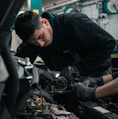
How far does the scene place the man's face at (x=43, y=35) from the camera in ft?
7.38

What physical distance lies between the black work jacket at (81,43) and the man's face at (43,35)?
0.32 feet

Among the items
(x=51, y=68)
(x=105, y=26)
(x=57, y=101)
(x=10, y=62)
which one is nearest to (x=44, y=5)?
(x=105, y=26)

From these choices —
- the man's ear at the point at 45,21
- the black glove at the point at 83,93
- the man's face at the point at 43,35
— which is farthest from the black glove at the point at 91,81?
the man's ear at the point at 45,21

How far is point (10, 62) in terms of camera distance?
788mm

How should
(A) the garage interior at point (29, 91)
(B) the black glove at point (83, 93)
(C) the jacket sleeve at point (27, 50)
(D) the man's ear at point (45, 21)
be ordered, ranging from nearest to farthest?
(A) the garage interior at point (29, 91) < (B) the black glove at point (83, 93) < (D) the man's ear at point (45, 21) < (C) the jacket sleeve at point (27, 50)

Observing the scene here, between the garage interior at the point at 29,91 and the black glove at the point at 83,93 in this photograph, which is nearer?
the garage interior at the point at 29,91

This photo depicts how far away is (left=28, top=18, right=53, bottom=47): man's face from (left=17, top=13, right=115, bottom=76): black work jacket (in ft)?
0.32

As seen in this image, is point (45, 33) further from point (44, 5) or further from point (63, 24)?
point (44, 5)

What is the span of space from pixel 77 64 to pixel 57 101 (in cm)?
63

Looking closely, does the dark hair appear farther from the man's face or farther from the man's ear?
the man's ear

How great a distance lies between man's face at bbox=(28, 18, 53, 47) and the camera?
2248 millimetres

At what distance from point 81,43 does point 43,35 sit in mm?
410

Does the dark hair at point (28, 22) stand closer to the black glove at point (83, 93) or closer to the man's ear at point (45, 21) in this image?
the man's ear at point (45, 21)

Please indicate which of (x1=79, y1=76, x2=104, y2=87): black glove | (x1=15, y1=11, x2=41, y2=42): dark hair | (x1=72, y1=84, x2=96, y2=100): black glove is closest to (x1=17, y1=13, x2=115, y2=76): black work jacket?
(x1=79, y1=76, x2=104, y2=87): black glove
